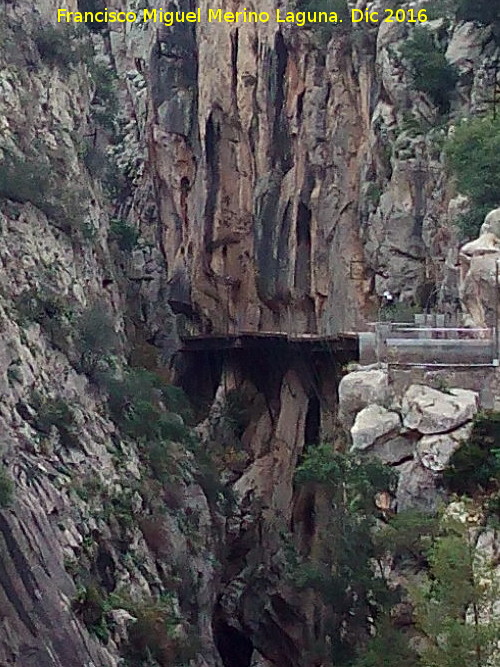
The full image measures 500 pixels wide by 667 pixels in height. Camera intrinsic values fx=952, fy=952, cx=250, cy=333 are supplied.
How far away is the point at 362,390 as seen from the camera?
14.9m

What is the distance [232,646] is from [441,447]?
15634mm

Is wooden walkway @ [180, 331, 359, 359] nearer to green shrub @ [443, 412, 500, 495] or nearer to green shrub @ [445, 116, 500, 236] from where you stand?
green shrub @ [445, 116, 500, 236]

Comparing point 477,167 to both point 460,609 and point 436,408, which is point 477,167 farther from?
point 460,609

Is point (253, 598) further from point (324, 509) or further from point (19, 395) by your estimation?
point (19, 395)

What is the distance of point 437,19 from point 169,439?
43.3 ft

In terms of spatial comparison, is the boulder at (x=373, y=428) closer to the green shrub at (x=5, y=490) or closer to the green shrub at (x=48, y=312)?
the green shrub at (x=5, y=490)

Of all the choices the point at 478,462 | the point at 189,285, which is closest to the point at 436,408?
the point at 478,462

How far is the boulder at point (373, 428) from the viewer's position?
14.3 metres

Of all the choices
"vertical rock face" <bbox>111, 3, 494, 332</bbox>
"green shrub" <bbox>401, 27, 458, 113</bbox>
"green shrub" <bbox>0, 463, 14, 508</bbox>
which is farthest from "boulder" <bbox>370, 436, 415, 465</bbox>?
"green shrub" <bbox>401, 27, 458, 113</bbox>

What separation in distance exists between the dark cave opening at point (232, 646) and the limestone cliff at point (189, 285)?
0.28ft

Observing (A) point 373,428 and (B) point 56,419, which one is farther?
(B) point 56,419

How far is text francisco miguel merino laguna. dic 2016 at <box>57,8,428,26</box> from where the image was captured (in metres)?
25.3

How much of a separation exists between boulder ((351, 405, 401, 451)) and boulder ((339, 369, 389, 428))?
0.28 meters

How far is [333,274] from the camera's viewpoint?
2770 centimetres
